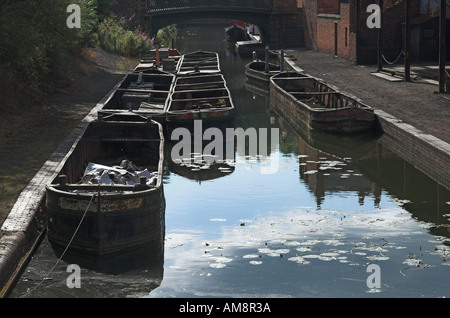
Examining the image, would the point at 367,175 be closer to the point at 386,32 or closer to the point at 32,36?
the point at 32,36

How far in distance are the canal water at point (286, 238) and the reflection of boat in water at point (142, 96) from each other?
9.49 ft

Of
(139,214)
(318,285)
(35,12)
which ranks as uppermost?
(35,12)

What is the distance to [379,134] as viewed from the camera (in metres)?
24.1

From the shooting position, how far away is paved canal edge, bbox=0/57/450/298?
1235cm

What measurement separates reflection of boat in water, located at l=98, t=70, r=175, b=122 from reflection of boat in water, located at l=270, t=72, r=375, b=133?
445cm

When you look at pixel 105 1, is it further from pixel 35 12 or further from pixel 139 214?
pixel 139 214

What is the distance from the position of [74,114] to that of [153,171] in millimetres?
7905

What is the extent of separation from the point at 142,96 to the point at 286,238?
14.5 meters

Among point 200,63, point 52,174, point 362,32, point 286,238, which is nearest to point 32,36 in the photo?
point 52,174

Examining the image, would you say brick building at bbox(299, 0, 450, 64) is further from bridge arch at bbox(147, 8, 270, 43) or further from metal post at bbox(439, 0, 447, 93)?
bridge arch at bbox(147, 8, 270, 43)

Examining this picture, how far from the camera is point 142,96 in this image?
91.9ft

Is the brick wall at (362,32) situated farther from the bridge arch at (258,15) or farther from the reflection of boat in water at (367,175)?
the reflection of boat in water at (367,175)

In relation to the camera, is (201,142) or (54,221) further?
(201,142)

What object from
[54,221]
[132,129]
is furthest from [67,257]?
[132,129]
